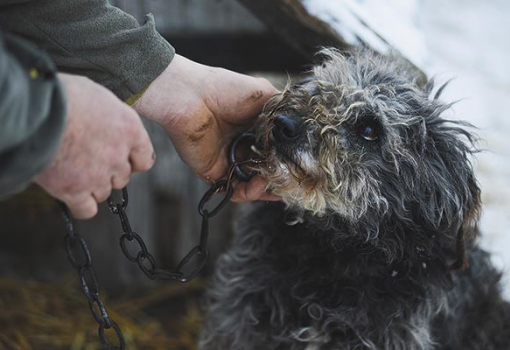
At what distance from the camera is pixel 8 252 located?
4.13 metres

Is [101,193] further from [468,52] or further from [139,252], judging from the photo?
[468,52]

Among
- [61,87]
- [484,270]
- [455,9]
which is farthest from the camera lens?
[455,9]

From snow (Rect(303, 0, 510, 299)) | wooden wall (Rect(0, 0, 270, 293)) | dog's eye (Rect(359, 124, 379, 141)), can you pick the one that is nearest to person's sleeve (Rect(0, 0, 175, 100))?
dog's eye (Rect(359, 124, 379, 141))

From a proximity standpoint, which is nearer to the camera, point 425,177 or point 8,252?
point 425,177

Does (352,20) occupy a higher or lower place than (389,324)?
higher

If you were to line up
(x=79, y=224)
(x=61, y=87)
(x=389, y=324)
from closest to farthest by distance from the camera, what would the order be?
(x=61, y=87) → (x=389, y=324) → (x=79, y=224)

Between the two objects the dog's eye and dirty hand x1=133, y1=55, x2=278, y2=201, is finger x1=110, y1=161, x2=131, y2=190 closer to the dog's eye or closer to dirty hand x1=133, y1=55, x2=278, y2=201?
dirty hand x1=133, y1=55, x2=278, y2=201

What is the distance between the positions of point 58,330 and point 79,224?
2.14ft

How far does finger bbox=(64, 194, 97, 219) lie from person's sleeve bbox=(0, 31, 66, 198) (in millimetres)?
213

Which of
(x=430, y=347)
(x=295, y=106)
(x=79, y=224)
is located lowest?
(x=79, y=224)

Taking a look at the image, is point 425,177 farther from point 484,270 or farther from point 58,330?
point 58,330

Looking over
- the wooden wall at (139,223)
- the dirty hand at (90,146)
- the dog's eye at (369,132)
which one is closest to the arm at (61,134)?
the dirty hand at (90,146)

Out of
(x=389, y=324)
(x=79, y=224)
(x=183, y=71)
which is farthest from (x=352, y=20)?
(x=79, y=224)

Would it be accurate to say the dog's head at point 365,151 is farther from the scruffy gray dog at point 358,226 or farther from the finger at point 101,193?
the finger at point 101,193
